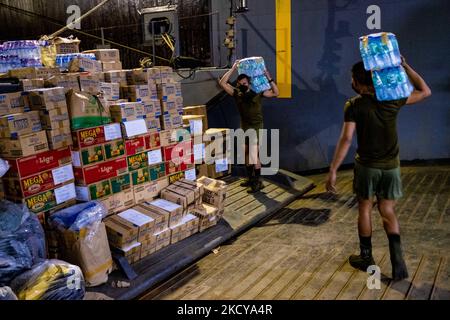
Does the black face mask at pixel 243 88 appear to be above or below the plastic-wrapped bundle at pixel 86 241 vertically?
above

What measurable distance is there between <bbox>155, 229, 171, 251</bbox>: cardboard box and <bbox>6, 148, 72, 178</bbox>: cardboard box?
1.20 metres

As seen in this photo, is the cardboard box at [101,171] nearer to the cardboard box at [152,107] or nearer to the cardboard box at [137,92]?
the cardboard box at [152,107]

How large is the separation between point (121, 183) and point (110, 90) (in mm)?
1101

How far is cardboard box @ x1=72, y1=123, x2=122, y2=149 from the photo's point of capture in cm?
395

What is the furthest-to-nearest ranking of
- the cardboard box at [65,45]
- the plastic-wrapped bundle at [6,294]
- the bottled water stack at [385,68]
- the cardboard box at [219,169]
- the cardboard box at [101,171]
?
the cardboard box at [219,169] → the cardboard box at [65,45] → the cardboard box at [101,171] → the bottled water stack at [385,68] → the plastic-wrapped bundle at [6,294]

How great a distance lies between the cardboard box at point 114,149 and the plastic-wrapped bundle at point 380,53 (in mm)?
2590

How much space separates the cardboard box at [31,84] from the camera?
396 centimetres

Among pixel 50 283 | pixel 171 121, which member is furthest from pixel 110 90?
pixel 50 283

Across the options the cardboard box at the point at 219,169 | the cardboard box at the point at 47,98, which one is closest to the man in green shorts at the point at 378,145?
Result: the cardboard box at the point at 47,98

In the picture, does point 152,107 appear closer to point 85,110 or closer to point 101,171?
point 85,110

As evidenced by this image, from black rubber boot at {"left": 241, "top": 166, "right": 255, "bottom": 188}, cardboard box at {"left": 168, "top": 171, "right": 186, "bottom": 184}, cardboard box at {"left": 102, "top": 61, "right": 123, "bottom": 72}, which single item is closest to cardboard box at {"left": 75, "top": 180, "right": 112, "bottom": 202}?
cardboard box at {"left": 168, "top": 171, "right": 186, "bottom": 184}
